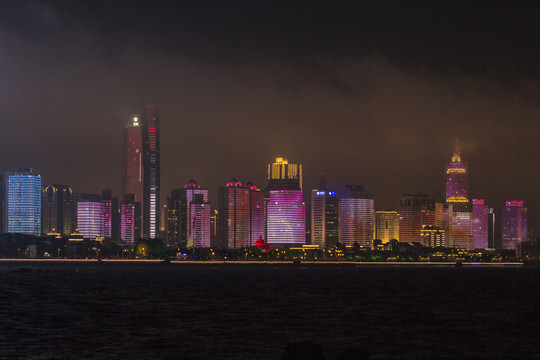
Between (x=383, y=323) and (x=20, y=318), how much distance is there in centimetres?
4225

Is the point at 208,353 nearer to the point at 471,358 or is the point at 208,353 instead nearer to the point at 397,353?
the point at 397,353

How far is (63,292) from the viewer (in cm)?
14812

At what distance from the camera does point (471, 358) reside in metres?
62.6

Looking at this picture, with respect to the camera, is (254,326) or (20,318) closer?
(254,326)

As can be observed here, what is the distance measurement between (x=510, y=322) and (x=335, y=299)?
130 feet

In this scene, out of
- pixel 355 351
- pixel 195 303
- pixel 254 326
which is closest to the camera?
pixel 355 351

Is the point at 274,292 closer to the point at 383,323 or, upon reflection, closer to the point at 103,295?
the point at 103,295

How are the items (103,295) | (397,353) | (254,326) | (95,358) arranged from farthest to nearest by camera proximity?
1. (103,295)
2. (254,326)
3. (397,353)
4. (95,358)

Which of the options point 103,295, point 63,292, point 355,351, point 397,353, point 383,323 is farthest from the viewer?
point 63,292

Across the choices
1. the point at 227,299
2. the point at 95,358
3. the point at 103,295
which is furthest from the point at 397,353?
the point at 103,295

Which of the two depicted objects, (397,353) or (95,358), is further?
(397,353)

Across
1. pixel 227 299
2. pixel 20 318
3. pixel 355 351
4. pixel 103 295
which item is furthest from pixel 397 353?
pixel 103 295

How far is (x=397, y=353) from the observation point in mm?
63781

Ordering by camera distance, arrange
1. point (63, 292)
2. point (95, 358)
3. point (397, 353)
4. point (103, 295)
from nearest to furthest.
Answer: point (95, 358)
point (397, 353)
point (103, 295)
point (63, 292)
